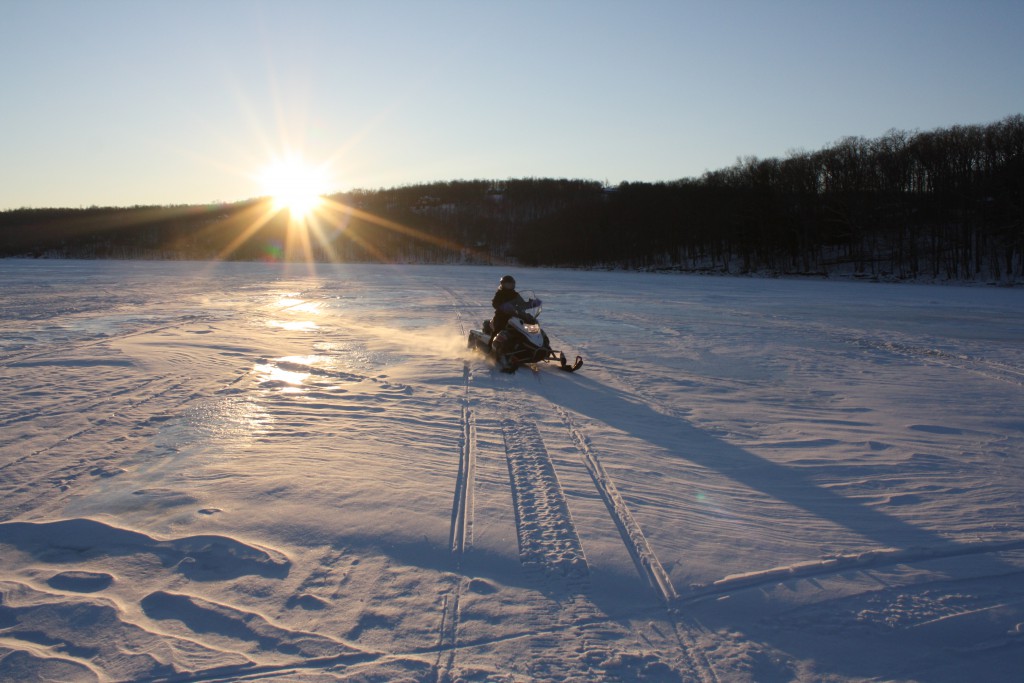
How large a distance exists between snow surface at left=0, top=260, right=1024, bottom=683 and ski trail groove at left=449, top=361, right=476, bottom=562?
0.09ft

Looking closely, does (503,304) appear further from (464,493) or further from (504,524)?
(504,524)

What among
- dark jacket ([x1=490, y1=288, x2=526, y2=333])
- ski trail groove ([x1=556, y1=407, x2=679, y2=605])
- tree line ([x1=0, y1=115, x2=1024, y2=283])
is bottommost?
ski trail groove ([x1=556, y1=407, x2=679, y2=605])

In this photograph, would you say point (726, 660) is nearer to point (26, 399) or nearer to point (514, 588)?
point (514, 588)

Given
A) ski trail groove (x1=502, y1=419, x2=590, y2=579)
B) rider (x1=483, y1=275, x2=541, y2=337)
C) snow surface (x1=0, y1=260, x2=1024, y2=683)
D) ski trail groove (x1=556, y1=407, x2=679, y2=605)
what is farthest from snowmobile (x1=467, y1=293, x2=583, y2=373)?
ski trail groove (x1=556, y1=407, x2=679, y2=605)

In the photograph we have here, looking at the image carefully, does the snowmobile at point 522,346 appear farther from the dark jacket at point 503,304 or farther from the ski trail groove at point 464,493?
the ski trail groove at point 464,493

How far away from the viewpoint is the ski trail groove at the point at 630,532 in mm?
3379

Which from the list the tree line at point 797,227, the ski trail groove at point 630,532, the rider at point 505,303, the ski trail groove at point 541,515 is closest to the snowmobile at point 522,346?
the rider at point 505,303

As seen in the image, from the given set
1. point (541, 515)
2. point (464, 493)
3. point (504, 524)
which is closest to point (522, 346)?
point (464, 493)

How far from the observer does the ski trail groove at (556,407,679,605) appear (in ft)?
11.1

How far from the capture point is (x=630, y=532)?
13.1ft

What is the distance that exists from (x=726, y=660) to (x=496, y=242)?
469ft

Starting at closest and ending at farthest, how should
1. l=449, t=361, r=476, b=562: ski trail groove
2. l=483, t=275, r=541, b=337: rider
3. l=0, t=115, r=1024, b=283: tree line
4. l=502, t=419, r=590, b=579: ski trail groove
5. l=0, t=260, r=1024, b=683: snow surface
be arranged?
l=0, t=260, r=1024, b=683: snow surface → l=502, t=419, r=590, b=579: ski trail groove → l=449, t=361, r=476, b=562: ski trail groove → l=483, t=275, r=541, b=337: rider → l=0, t=115, r=1024, b=283: tree line

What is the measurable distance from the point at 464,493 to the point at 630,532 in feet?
3.97

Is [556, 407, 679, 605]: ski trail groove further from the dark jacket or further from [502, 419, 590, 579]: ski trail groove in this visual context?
the dark jacket
